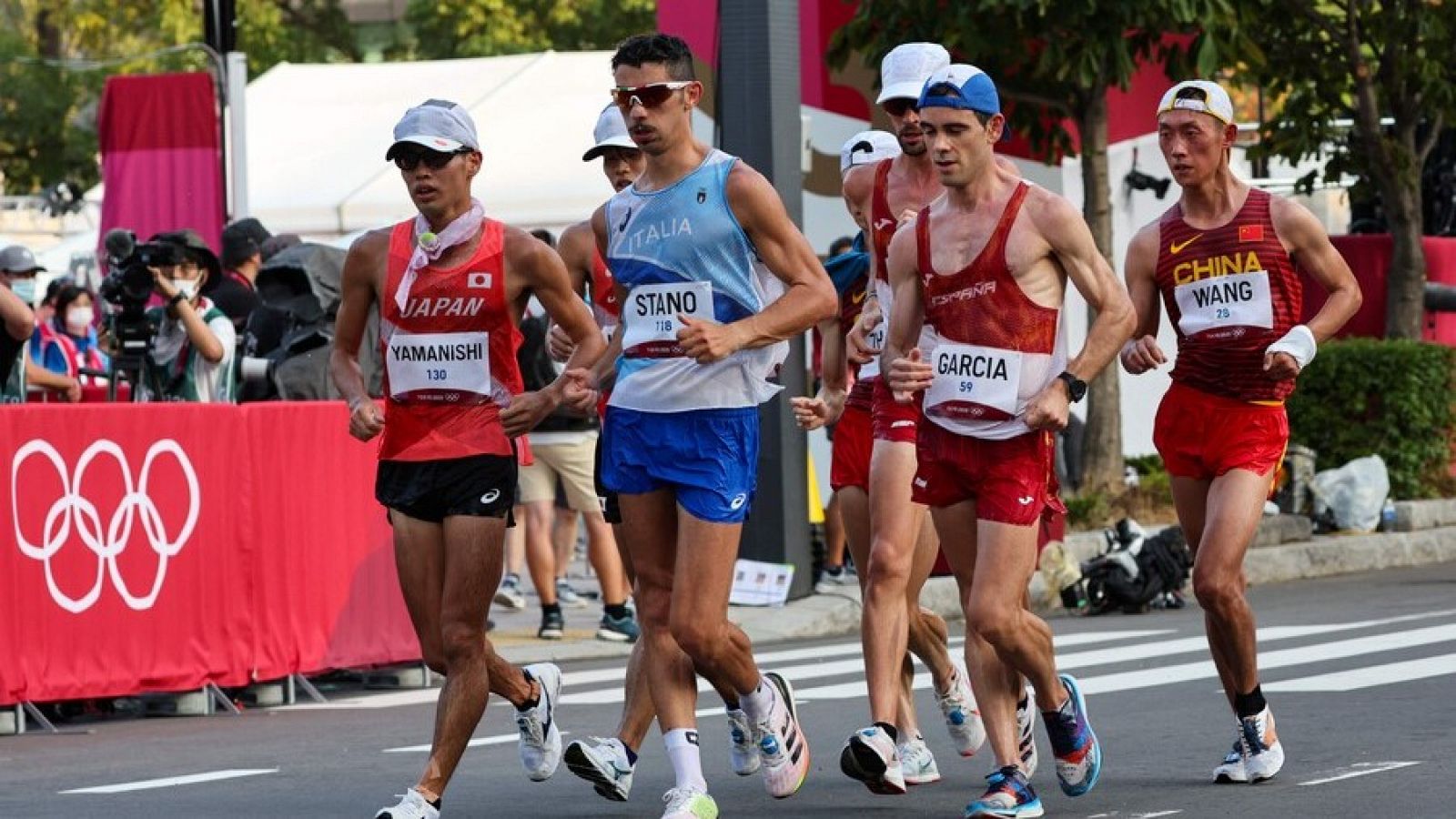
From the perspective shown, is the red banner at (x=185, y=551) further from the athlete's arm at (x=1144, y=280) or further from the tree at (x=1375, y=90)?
the tree at (x=1375, y=90)

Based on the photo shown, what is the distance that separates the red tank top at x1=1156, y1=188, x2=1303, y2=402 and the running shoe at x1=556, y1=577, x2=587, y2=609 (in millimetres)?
Answer: 8475

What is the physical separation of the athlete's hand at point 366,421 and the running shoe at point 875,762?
1699 millimetres

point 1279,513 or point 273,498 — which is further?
point 1279,513

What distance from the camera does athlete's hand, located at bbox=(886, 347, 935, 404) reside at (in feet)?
27.2

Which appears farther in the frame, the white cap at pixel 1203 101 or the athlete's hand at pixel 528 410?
the white cap at pixel 1203 101

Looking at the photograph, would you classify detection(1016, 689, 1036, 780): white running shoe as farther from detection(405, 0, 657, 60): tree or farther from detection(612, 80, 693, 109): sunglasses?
detection(405, 0, 657, 60): tree

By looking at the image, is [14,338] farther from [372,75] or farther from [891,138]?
[372,75]

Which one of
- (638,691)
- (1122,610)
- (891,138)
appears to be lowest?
(1122,610)

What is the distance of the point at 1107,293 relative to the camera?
330 inches

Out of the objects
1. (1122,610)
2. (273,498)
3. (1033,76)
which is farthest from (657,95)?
(1033,76)

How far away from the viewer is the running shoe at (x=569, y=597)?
17.7 metres

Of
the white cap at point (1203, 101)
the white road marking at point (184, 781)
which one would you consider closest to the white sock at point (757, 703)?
the white cap at point (1203, 101)

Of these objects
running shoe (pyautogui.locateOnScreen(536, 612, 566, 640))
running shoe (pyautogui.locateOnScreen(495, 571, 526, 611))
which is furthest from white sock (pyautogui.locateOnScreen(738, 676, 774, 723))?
running shoe (pyautogui.locateOnScreen(495, 571, 526, 611))

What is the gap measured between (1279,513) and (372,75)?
46.2 feet
